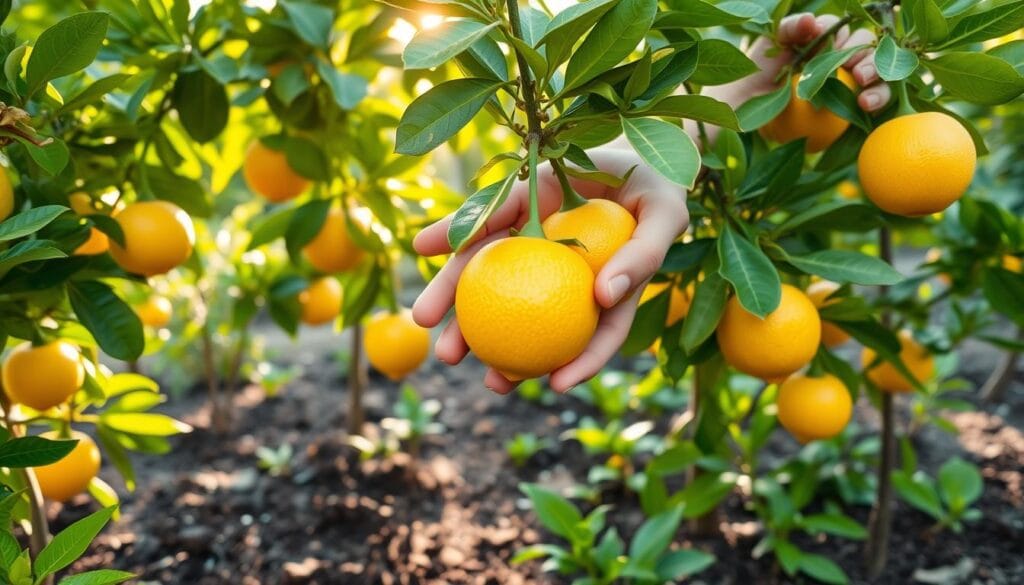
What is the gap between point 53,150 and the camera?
82 centimetres

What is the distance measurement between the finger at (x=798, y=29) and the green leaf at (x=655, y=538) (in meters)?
0.94

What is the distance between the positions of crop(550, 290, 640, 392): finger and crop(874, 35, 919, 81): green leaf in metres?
0.36

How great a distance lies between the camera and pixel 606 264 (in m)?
0.74

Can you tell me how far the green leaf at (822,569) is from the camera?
4.97ft

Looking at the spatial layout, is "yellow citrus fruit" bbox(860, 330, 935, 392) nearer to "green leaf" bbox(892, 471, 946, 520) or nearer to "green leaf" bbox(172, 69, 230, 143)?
"green leaf" bbox(892, 471, 946, 520)

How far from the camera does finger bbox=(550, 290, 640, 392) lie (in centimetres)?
79

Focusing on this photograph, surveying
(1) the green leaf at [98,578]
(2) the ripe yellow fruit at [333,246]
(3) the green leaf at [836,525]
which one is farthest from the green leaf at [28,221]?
(3) the green leaf at [836,525]

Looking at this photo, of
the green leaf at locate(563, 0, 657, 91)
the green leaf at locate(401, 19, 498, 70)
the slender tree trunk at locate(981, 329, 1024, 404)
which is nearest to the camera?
the green leaf at locate(401, 19, 498, 70)

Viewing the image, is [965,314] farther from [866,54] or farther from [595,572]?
[595,572]

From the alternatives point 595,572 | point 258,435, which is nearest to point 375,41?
point 595,572

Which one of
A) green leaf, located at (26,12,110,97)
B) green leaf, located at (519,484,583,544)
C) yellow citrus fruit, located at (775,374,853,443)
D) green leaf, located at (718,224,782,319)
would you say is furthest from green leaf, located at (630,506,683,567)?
green leaf, located at (26,12,110,97)

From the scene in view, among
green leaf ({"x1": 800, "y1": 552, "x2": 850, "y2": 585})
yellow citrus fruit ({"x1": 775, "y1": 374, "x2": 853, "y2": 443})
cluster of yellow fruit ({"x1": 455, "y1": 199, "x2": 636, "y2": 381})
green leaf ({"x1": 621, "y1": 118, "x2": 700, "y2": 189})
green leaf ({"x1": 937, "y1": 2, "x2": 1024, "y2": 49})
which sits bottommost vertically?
green leaf ({"x1": 800, "y1": 552, "x2": 850, "y2": 585})

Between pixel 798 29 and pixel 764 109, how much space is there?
13 centimetres

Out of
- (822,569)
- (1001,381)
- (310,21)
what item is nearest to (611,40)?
(310,21)
